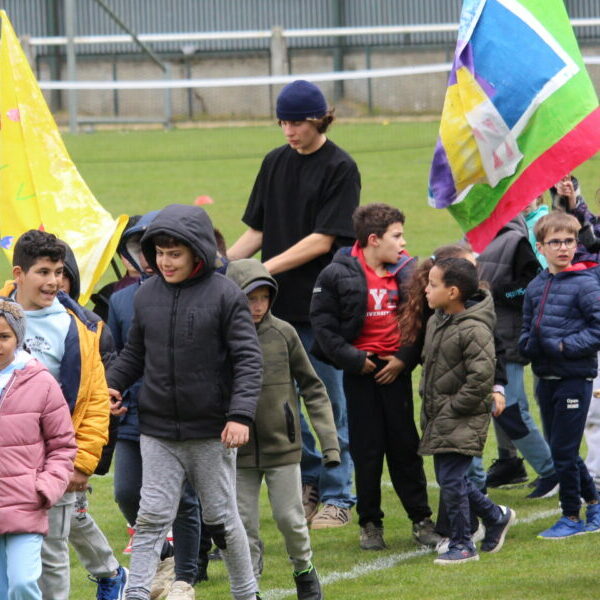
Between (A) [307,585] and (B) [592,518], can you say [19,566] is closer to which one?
(A) [307,585]

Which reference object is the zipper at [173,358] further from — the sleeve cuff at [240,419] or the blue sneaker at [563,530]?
the blue sneaker at [563,530]

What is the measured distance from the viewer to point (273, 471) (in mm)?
7055

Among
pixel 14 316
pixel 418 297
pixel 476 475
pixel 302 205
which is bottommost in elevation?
pixel 476 475

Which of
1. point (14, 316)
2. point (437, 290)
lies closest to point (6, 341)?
point (14, 316)

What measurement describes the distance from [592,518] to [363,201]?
51.0 feet

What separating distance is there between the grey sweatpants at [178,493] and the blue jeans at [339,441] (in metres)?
2.14

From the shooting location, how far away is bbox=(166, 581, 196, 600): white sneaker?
6.79m

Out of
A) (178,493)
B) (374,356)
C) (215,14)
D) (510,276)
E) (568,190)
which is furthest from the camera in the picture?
(215,14)

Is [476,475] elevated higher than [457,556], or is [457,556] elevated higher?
[476,475]

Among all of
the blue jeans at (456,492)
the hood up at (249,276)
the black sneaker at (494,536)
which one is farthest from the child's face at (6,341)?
the black sneaker at (494,536)

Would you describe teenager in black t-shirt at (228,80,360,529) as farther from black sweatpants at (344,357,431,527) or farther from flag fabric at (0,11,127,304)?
flag fabric at (0,11,127,304)

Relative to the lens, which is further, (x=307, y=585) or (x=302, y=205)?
(x=302, y=205)

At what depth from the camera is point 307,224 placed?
8.70 m

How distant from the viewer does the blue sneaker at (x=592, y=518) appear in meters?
8.07
